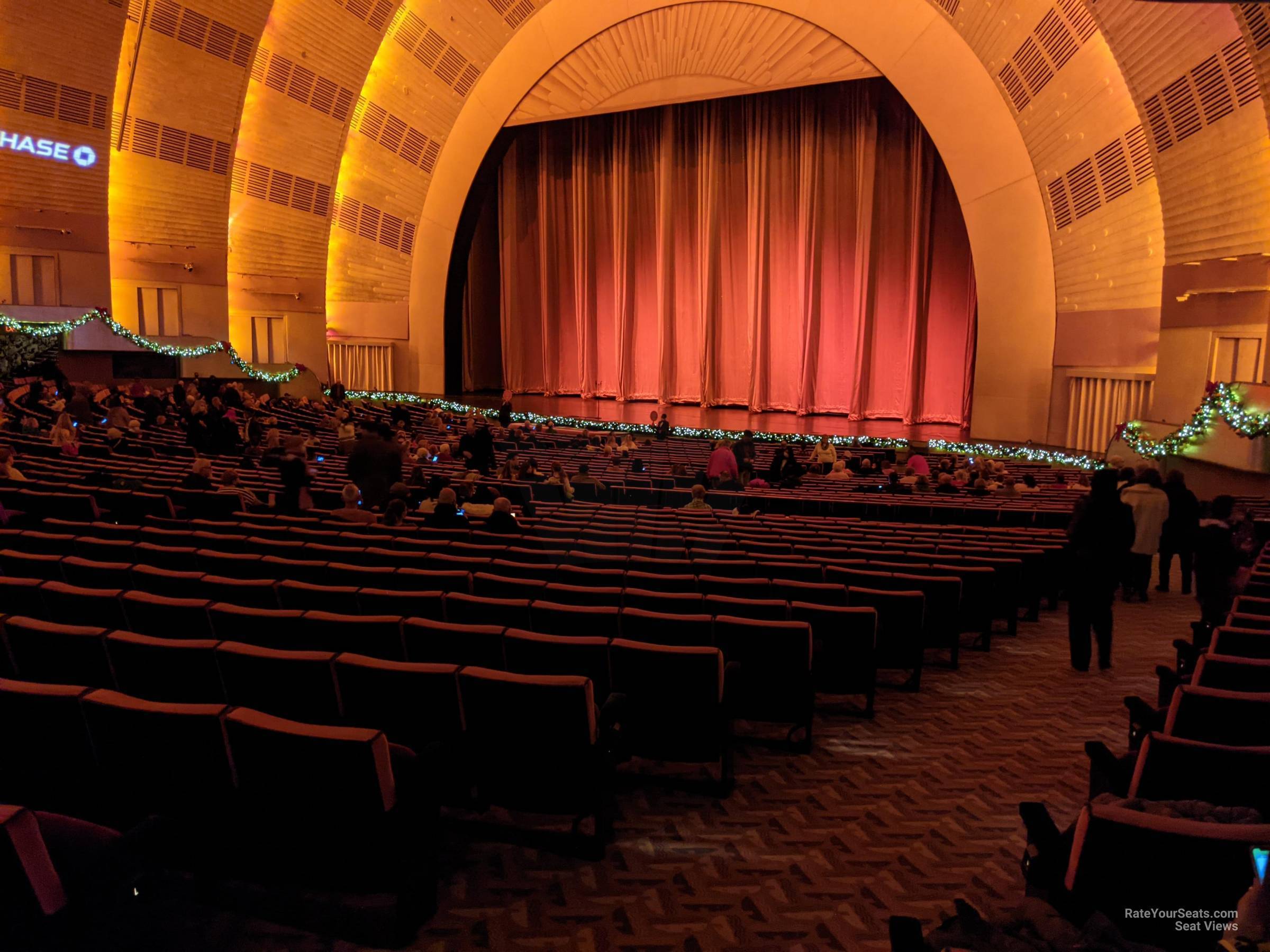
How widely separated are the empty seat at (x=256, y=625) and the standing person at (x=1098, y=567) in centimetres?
390

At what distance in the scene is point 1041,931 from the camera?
177 cm

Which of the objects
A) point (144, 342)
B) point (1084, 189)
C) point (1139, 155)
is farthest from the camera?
point (144, 342)

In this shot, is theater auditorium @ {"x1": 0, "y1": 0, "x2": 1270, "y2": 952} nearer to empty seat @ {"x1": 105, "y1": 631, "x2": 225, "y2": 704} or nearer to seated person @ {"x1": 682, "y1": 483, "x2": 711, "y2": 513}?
empty seat @ {"x1": 105, "y1": 631, "x2": 225, "y2": 704}

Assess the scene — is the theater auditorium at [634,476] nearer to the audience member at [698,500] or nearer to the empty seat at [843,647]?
the empty seat at [843,647]

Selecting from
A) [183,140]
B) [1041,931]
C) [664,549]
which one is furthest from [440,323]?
[1041,931]

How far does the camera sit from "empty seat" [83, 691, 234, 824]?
2.38m

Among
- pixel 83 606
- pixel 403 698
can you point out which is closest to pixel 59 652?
pixel 83 606

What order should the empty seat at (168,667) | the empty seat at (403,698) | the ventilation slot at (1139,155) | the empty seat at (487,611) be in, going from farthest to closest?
the ventilation slot at (1139,155), the empty seat at (487,611), the empty seat at (168,667), the empty seat at (403,698)

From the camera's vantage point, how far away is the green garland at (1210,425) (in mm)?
10562

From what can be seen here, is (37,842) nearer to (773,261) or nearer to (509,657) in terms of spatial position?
(509,657)

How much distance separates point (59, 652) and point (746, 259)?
21.8 m

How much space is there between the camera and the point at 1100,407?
16.3 metres

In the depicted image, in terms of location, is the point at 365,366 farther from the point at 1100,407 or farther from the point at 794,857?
the point at 794,857

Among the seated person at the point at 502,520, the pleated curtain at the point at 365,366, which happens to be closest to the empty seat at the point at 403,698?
the seated person at the point at 502,520
